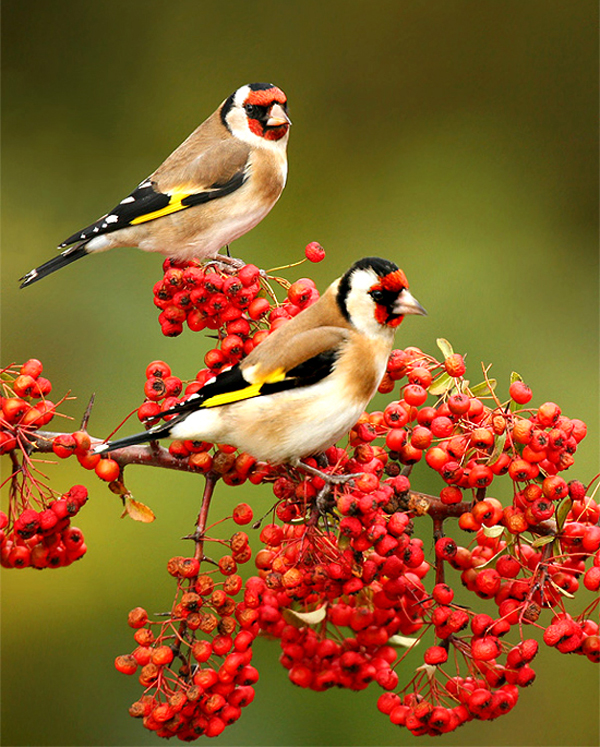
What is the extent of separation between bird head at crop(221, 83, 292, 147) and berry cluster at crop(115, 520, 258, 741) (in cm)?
137

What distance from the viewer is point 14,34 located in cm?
446

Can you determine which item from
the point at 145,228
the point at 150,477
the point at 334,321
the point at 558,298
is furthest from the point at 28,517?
the point at 558,298

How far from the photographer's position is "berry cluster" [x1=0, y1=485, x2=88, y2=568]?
1.87 meters

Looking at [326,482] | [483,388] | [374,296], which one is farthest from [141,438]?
[483,388]

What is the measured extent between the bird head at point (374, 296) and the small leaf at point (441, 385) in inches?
5.8

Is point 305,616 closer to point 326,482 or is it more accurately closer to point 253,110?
point 326,482

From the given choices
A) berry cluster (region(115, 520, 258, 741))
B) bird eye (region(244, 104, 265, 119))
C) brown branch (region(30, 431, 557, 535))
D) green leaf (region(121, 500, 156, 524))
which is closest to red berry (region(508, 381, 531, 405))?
brown branch (region(30, 431, 557, 535))

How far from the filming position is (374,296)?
6.63 ft

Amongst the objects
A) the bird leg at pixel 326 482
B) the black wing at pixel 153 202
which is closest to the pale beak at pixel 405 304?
the bird leg at pixel 326 482

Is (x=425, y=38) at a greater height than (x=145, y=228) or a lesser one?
greater

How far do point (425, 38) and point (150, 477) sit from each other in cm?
249

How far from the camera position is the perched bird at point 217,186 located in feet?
8.98

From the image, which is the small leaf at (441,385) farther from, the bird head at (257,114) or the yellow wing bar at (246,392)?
the bird head at (257,114)

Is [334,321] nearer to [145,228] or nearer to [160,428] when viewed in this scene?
[160,428]
